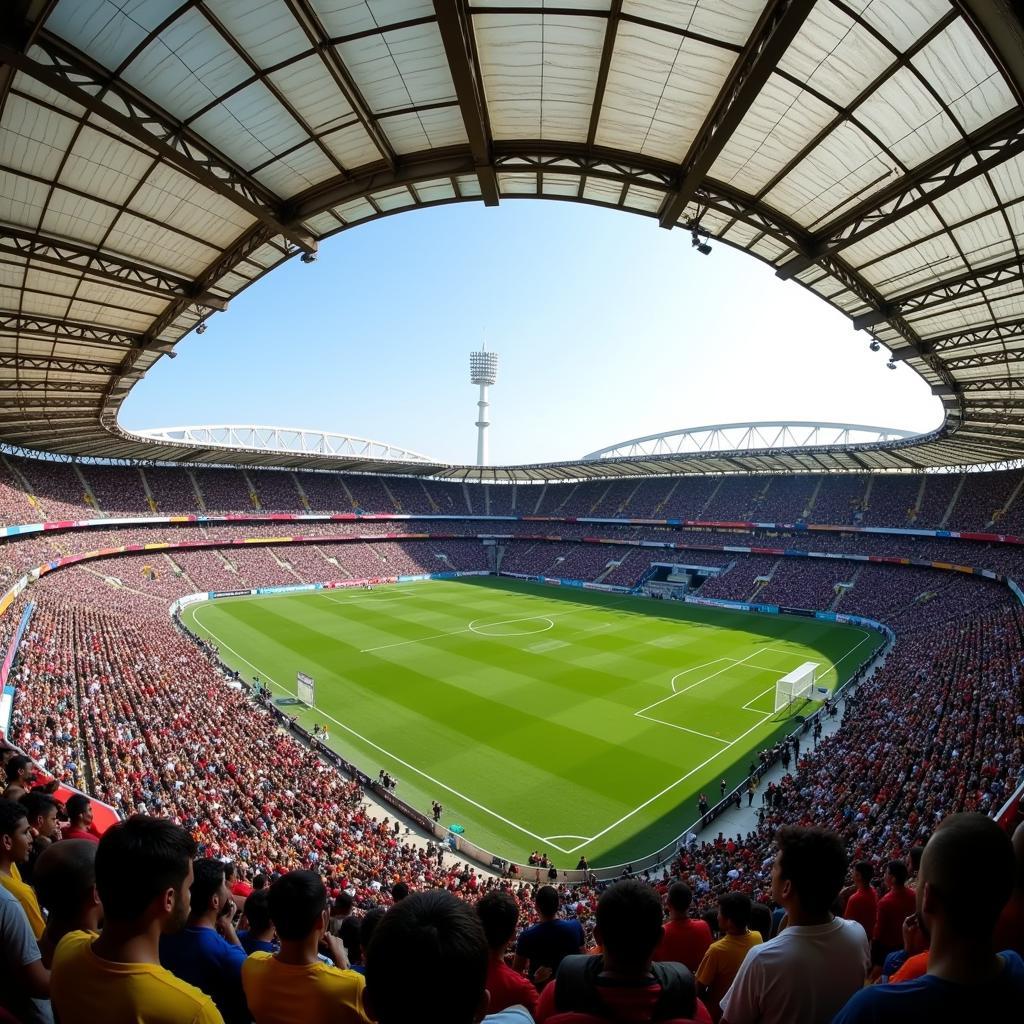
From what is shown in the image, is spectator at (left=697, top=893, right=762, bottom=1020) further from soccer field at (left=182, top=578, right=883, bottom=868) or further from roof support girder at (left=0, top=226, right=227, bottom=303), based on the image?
roof support girder at (left=0, top=226, right=227, bottom=303)

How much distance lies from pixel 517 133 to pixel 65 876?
1154 centimetres

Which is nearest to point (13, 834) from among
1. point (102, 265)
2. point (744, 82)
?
point (744, 82)

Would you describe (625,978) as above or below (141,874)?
below

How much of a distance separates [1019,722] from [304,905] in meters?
A: 21.1

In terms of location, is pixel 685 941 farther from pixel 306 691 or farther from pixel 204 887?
pixel 306 691

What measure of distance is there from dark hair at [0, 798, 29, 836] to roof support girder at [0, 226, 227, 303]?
532 inches

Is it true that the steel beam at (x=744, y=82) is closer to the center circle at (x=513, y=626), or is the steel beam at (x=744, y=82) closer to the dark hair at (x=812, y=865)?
the dark hair at (x=812, y=865)

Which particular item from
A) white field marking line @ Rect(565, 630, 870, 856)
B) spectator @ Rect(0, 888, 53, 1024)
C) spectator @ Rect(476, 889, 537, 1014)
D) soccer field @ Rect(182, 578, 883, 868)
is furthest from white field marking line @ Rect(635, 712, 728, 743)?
spectator @ Rect(0, 888, 53, 1024)

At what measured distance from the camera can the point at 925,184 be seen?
11148mm

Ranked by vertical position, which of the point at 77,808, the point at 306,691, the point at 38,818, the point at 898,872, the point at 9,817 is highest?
the point at 9,817

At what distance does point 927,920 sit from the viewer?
2121 millimetres

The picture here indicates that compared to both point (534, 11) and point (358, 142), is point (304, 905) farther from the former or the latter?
point (358, 142)

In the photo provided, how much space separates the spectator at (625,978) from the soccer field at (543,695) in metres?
16.9

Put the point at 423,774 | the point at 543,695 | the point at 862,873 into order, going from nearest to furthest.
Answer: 1. the point at 862,873
2. the point at 423,774
3. the point at 543,695
